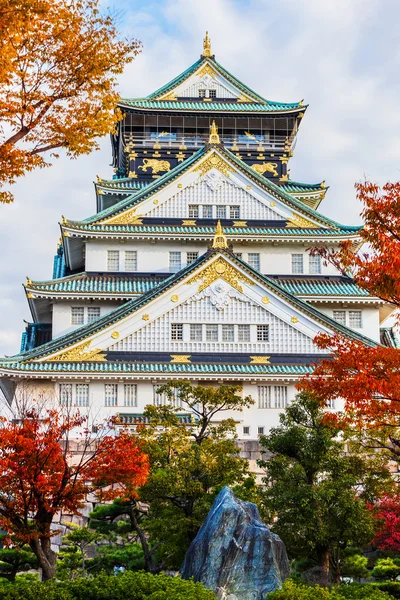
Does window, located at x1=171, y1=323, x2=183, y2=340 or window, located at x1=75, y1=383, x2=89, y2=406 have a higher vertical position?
window, located at x1=171, y1=323, x2=183, y2=340

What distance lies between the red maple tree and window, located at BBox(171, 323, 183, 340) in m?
16.5

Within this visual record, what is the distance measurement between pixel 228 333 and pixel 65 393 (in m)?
7.95

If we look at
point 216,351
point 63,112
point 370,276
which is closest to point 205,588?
point 370,276

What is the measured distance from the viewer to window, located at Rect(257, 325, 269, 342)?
42.6 metres

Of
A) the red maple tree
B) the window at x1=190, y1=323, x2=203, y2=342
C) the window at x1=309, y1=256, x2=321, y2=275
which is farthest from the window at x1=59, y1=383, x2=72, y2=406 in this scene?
the window at x1=309, y1=256, x2=321, y2=275

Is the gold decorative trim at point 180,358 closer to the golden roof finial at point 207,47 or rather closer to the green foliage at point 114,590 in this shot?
the green foliage at point 114,590

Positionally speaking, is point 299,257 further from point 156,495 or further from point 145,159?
point 156,495

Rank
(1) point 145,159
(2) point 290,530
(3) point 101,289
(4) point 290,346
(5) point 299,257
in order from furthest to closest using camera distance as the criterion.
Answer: (1) point 145,159 < (5) point 299,257 < (3) point 101,289 < (4) point 290,346 < (2) point 290,530

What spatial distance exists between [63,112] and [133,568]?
12.6 m

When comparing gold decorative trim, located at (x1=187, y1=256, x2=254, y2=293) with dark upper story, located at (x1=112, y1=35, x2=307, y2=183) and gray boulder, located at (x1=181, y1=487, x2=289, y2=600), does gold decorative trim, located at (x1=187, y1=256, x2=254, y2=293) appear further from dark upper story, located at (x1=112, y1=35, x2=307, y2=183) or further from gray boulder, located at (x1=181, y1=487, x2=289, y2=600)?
gray boulder, located at (x1=181, y1=487, x2=289, y2=600)

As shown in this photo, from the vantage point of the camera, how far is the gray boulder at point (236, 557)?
67.1ft

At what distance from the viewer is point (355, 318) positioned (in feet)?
156

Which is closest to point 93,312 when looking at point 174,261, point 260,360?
point 174,261

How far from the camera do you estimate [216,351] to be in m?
42.4
